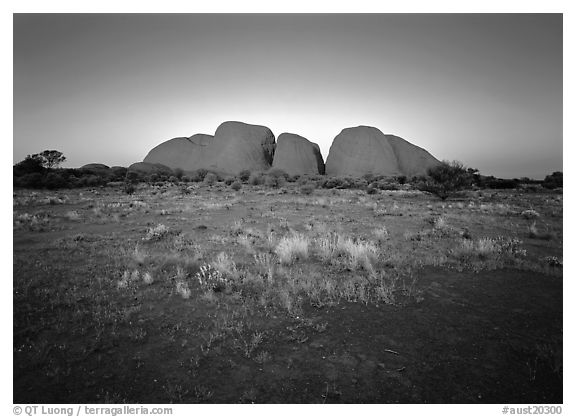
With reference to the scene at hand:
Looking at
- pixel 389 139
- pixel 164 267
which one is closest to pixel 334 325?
pixel 164 267

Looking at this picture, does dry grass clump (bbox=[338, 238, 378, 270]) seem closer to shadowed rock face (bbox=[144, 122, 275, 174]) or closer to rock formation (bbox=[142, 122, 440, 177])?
rock formation (bbox=[142, 122, 440, 177])

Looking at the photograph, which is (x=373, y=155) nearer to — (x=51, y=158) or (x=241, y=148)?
(x=241, y=148)

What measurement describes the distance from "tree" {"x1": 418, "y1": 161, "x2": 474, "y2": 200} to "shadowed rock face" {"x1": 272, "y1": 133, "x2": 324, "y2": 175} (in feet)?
134

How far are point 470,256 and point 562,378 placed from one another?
4.56 m

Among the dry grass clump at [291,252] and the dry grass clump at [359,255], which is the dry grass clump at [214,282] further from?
the dry grass clump at [359,255]

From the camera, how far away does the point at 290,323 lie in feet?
14.4

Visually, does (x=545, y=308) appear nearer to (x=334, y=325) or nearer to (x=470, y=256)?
(x=470, y=256)

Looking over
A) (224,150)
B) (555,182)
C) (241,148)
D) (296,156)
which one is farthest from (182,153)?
(555,182)

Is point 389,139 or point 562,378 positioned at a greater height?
point 389,139

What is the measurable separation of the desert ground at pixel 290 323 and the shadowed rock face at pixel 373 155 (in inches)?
2177

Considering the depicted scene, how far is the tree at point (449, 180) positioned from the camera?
2278cm

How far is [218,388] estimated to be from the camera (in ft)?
10.1
